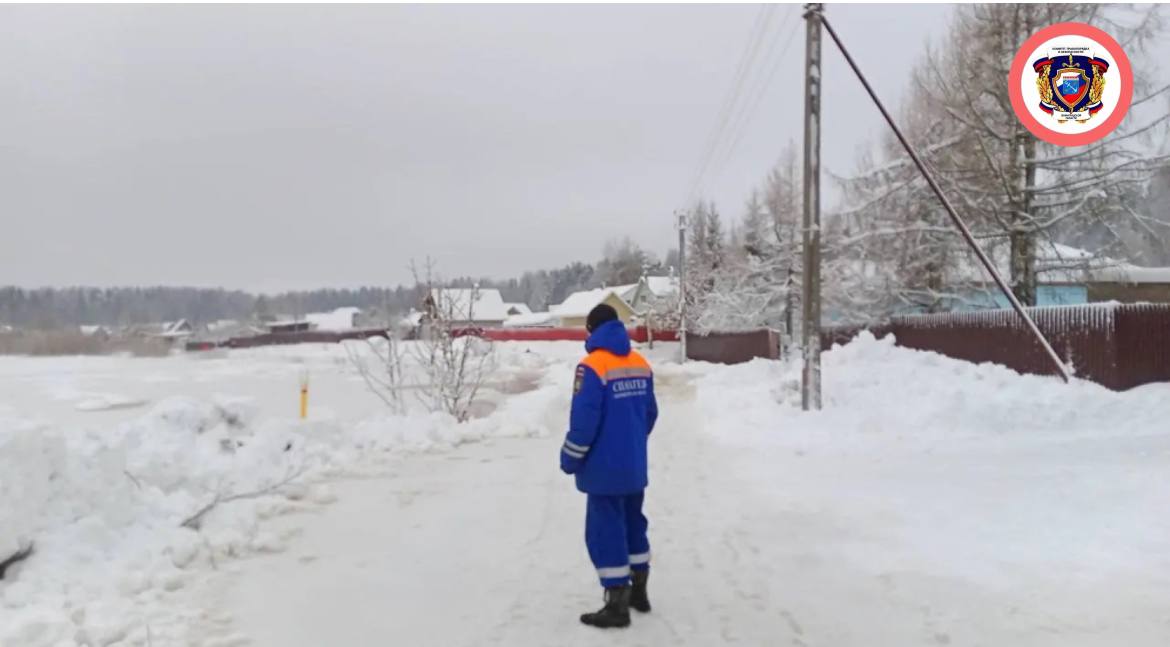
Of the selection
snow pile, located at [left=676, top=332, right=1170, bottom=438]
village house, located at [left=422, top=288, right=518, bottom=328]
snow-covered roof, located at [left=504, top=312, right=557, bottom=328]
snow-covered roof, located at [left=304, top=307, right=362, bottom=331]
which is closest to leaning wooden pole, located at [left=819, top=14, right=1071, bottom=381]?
snow pile, located at [left=676, top=332, right=1170, bottom=438]

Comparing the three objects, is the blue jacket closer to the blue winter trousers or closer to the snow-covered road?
the blue winter trousers

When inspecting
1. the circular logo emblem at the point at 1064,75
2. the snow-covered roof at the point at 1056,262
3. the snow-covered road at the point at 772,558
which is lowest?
the snow-covered road at the point at 772,558

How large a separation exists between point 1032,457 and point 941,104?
50.7ft

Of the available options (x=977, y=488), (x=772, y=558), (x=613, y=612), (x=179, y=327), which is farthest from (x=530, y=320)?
(x=613, y=612)

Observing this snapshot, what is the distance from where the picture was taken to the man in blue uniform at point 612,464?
191 inches

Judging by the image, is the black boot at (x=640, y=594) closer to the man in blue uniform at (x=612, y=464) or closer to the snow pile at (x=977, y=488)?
the man in blue uniform at (x=612, y=464)

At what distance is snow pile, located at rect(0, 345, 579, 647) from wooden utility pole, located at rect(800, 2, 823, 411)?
25.4ft

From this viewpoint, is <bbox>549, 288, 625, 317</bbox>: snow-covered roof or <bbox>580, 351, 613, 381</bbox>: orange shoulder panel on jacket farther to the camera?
<bbox>549, 288, 625, 317</bbox>: snow-covered roof

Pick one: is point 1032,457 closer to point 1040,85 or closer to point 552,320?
point 1040,85

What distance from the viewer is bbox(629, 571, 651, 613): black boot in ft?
16.6

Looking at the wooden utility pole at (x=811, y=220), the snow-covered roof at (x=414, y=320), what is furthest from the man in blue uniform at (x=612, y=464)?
the snow-covered roof at (x=414, y=320)

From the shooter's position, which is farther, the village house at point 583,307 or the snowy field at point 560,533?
the village house at point 583,307

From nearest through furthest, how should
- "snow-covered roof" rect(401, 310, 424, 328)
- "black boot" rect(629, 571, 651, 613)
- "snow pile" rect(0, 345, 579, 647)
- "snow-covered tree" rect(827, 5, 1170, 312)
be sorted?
"snow pile" rect(0, 345, 579, 647) < "black boot" rect(629, 571, 651, 613) < "snow-covered roof" rect(401, 310, 424, 328) < "snow-covered tree" rect(827, 5, 1170, 312)

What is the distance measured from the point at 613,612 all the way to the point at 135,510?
355cm
